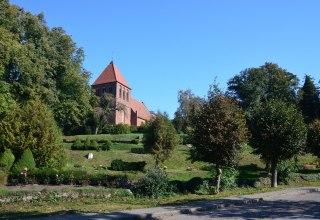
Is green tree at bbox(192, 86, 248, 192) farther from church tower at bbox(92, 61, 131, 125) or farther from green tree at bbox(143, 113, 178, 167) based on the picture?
church tower at bbox(92, 61, 131, 125)

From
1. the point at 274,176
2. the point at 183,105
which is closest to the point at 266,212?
the point at 274,176

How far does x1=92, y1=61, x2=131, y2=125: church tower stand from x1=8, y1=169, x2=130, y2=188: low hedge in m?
76.6

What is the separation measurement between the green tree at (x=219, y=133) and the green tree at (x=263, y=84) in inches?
2241

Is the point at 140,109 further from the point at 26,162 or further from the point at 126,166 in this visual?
the point at 26,162

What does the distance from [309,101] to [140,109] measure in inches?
2333

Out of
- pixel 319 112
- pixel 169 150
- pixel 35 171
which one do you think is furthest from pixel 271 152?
pixel 319 112

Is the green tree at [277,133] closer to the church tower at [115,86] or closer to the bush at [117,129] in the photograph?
the bush at [117,129]

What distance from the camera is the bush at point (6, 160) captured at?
75.9ft

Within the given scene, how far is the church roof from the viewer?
10392 centimetres

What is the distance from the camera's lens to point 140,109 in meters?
123

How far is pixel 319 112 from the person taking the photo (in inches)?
2822

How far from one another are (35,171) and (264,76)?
63535mm

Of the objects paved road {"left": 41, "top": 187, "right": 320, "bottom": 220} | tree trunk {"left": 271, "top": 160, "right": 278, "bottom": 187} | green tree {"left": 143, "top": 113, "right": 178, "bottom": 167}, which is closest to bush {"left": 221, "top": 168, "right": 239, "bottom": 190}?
tree trunk {"left": 271, "top": 160, "right": 278, "bottom": 187}

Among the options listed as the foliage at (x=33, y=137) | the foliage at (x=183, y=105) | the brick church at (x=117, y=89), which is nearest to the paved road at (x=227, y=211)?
the foliage at (x=33, y=137)
